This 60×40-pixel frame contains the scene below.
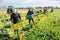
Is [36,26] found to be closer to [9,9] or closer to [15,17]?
[15,17]

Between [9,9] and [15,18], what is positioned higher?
[9,9]

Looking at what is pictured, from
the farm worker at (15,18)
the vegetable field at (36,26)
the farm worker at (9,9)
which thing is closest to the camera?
the vegetable field at (36,26)

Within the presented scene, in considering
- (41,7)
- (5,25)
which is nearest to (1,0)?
(5,25)

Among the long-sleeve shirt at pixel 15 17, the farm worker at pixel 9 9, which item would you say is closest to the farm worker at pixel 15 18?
the long-sleeve shirt at pixel 15 17

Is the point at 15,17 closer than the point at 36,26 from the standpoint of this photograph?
Yes

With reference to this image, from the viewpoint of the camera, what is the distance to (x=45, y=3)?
587 centimetres

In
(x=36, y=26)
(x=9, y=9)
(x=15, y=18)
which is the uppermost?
(x=9, y=9)

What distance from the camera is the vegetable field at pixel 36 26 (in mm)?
5043

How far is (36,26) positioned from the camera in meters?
5.45

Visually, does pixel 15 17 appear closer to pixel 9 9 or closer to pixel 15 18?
pixel 15 18

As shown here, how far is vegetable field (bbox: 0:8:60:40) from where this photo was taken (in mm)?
5043

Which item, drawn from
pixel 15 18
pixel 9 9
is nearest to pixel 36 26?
pixel 15 18

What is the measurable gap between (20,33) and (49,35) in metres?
0.73

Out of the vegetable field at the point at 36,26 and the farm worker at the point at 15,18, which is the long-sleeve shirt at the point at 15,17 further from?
the vegetable field at the point at 36,26
